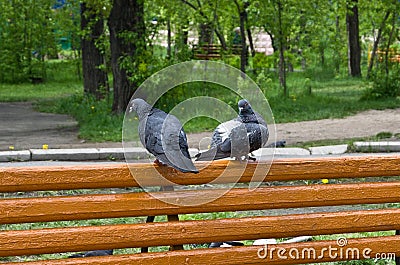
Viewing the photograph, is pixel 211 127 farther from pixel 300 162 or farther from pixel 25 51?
pixel 25 51

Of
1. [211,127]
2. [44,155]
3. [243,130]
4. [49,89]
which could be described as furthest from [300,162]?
[49,89]

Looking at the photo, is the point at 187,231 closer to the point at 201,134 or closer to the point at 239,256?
the point at 239,256

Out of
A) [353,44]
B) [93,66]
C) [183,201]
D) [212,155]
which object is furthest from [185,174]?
[353,44]

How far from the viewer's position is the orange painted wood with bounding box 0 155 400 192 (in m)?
2.98

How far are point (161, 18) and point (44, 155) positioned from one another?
222 inches

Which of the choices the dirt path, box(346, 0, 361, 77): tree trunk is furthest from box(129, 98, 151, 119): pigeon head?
box(346, 0, 361, 77): tree trunk

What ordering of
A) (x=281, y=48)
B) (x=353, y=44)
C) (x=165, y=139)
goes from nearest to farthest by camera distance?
(x=165, y=139) < (x=281, y=48) < (x=353, y=44)

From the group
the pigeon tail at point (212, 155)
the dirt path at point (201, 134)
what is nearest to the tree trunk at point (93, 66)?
the dirt path at point (201, 134)

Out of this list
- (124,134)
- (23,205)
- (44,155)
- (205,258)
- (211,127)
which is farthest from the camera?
(211,127)

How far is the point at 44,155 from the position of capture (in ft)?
28.1

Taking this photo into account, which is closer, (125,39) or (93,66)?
(125,39)

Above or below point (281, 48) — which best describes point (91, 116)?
below

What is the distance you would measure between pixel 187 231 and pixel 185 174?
0.72ft

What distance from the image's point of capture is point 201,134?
35.2 feet
